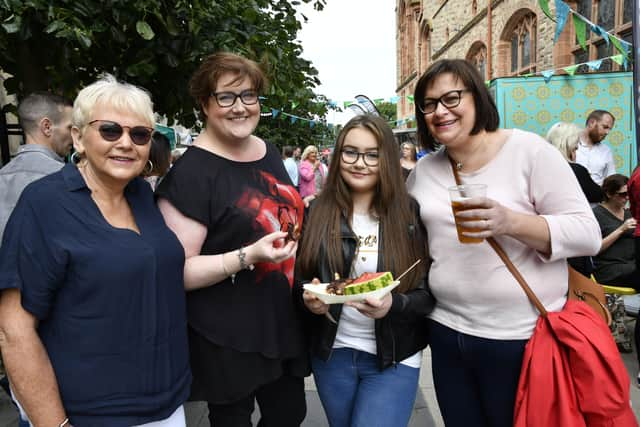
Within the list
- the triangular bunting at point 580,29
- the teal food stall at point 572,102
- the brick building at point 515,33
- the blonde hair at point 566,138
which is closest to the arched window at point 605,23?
the brick building at point 515,33

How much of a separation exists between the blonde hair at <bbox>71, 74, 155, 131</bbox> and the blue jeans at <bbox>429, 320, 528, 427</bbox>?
1.51 meters

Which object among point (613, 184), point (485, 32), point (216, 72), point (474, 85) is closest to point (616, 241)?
point (613, 184)

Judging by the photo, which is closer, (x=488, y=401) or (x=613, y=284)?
(x=488, y=401)

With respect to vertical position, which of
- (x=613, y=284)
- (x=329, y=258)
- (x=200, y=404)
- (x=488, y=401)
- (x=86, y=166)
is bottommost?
(x=200, y=404)

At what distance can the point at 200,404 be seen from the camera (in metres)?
3.72

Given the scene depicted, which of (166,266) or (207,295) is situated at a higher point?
(166,266)

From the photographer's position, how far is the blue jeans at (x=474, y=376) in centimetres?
185

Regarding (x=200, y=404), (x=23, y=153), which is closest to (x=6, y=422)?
(x=200, y=404)

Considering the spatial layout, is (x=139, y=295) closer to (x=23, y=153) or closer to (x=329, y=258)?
(x=329, y=258)

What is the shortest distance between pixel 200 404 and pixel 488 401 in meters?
2.57

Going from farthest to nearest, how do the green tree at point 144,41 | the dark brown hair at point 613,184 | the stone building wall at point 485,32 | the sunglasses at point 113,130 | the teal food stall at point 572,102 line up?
1. the stone building wall at point 485,32
2. the teal food stall at point 572,102
3. the dark brown hair at point 613,184
4. the green tree at point 144,41
5. the sunglasses at point 113,130

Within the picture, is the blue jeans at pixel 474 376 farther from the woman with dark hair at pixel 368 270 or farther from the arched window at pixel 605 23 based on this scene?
the arched window at pixel 605 23

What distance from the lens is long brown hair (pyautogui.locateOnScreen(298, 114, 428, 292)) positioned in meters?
2.04

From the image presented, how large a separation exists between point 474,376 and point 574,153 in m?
3.36
